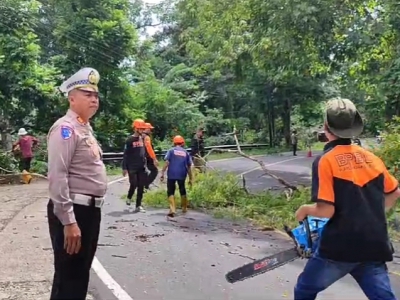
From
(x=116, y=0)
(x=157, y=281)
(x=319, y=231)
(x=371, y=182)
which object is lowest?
(x=157, y=281)

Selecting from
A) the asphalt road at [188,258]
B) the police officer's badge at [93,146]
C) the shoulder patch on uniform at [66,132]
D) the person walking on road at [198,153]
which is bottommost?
the asphalt road at [188,258]

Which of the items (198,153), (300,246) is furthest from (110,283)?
(198,153)

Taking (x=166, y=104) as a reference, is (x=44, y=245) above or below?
below

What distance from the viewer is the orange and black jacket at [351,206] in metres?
3.76

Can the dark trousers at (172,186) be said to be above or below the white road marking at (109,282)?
above

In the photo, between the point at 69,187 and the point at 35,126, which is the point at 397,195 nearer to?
the point at 69,187

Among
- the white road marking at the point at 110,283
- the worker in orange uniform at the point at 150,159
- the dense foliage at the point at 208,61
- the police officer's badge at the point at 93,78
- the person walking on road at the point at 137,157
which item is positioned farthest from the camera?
the dense foliage at the point at 208,61

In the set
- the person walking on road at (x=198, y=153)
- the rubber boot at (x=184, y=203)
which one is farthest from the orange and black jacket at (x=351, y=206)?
the person walking on road at (x=198, y=153)

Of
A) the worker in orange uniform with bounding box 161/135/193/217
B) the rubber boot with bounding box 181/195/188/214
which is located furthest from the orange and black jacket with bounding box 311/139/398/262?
the rubber boot with bounding box 181/195/188/214

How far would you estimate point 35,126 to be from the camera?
27.5m

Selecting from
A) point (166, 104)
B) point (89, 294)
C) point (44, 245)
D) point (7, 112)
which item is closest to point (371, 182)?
point (89, 294)

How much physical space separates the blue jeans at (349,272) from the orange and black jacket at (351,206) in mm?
64

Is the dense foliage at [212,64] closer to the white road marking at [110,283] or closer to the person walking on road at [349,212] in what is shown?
the white road marking at [110,283]

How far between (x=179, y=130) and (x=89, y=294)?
98.9 feet
